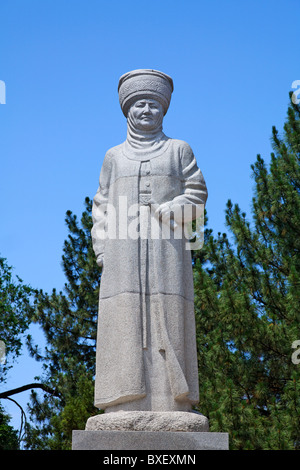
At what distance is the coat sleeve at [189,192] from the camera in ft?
21.0

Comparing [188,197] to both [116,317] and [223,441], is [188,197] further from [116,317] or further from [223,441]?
[223,441]

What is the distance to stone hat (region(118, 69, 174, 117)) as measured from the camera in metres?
6.68

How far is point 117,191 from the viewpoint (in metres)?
6.52

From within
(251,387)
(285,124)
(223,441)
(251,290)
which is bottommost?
(223,441)

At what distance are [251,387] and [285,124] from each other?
223 inches

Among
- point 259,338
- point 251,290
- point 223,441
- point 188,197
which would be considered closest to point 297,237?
point 251,290

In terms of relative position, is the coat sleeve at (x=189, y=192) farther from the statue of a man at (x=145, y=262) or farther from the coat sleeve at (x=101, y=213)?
the coat sleeve at (x=101, y=213)

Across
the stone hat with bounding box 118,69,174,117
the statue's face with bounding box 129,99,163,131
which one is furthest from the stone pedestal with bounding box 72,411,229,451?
the stone hat with bounding box 118,69,174,117

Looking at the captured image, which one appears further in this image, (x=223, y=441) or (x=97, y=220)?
(x=97, y=220)

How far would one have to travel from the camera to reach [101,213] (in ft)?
22.0

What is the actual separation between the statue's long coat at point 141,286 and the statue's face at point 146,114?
0.25 m

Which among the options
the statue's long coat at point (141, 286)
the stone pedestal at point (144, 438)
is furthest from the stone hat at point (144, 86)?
the stone pedestal at point (144, 438)

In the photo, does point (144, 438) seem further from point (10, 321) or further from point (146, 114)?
point (10, 321)

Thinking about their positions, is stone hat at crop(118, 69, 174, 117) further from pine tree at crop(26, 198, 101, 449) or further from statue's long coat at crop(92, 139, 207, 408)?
pine tree at crop(26, 198, 101, 449)
